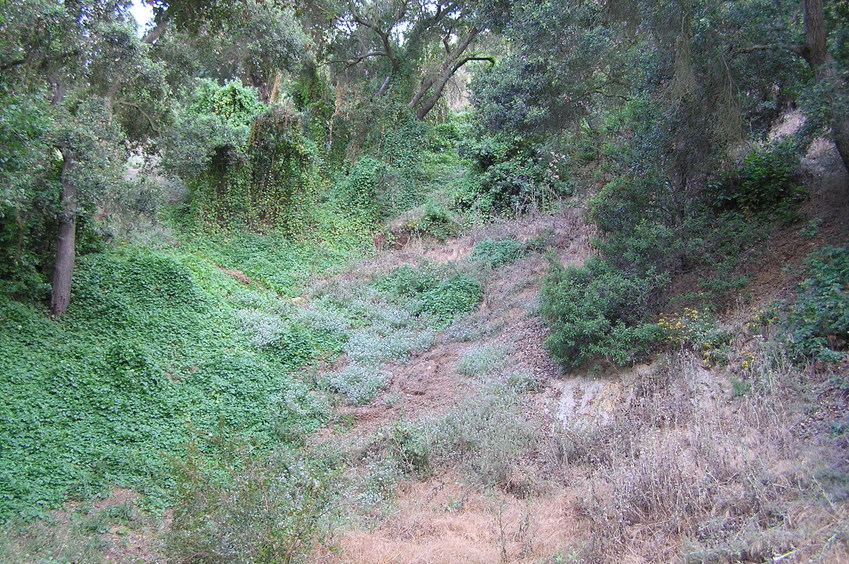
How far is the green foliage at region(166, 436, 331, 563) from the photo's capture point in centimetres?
529

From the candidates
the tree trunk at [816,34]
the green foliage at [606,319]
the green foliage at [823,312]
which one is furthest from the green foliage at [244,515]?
the tree trunk at [816,34]

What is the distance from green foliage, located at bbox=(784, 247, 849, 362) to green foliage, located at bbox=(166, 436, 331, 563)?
5.40 metres

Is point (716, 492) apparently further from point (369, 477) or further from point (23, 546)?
point (23, 546)

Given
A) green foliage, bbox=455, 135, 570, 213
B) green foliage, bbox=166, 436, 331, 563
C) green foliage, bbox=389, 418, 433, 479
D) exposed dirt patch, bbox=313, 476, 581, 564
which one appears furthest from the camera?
green foliage, bbox=455, 135, 570, 213

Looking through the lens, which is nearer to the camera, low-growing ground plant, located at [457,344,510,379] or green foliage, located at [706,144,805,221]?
green foliage, located at [706,144,805,221]

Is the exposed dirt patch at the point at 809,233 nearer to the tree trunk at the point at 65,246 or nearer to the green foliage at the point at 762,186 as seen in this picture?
the green foliage at the point at 762,186

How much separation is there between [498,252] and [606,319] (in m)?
7.02

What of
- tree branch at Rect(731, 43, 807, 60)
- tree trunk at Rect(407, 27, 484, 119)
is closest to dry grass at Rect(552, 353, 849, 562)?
tree branch at Rect(731, 43, 807, 60)

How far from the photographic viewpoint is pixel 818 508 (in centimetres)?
465

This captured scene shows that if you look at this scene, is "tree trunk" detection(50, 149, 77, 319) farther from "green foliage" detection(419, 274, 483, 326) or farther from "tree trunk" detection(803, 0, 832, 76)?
"tree trunk" detection(803, 0, 832, 76)

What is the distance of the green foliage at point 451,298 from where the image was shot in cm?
1422

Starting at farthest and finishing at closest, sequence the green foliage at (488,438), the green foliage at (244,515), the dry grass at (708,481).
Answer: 1. the green foliage at (488,438)
2. the green foliage at (244,515)
3. the dry grass at (708,481)

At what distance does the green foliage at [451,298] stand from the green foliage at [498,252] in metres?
1.08

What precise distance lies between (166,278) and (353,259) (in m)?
5.98
